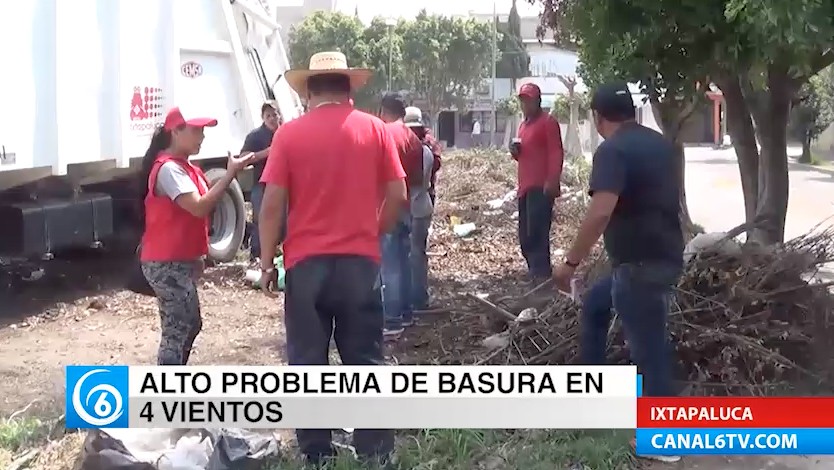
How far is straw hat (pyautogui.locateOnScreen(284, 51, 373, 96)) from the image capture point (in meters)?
4.17

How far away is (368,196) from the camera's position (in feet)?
13.7

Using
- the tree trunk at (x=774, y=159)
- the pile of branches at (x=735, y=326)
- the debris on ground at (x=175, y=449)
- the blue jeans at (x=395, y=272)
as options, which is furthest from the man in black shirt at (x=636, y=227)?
the tree trunk at (x=774, y=159)

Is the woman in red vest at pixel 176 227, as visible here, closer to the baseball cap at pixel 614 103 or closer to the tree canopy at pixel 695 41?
the baseball cap at pixel 614 103

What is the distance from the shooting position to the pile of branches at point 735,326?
202 inches

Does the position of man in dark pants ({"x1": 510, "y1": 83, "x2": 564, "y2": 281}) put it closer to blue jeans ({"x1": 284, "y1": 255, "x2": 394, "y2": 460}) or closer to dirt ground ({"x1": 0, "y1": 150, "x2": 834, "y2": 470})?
dirt ground ({"x1": 0, "y1": 150, "x2": 834, "y2": 470})

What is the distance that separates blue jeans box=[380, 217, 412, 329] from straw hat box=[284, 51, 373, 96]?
89.0 inches

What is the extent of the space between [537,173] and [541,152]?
0.58ft

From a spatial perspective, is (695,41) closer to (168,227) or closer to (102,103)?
(168,227)

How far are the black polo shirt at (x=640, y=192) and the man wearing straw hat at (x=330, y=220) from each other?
0.93m

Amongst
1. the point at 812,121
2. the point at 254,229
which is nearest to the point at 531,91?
the point at 254,229

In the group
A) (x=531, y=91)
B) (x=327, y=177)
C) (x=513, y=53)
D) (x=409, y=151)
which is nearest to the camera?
(x=327, y=177)

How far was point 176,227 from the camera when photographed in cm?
470

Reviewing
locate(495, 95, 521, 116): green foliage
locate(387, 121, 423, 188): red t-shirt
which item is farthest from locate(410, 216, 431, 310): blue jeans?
locate(495, 95, 521, 116): green foliage

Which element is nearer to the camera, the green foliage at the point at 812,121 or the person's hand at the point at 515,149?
the person's hand at the point at 515,149
